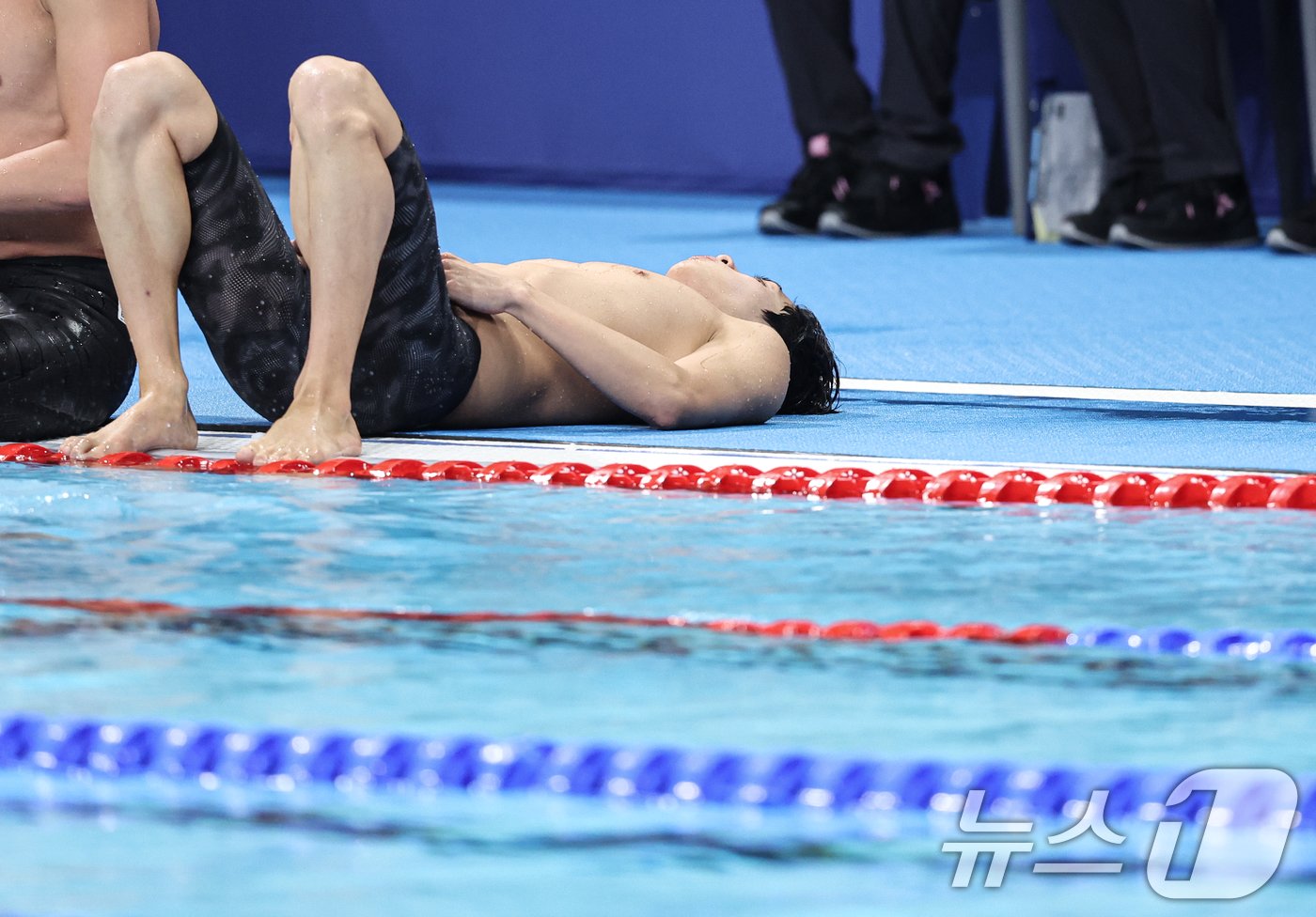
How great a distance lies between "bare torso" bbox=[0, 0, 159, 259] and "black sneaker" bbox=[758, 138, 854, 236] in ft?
14.2

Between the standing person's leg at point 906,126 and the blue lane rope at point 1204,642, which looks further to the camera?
the standing person's leg at point 906,126

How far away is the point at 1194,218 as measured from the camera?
6598mm

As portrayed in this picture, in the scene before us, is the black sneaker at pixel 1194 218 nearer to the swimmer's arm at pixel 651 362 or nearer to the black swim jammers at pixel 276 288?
the swimmer's arm at pixel 651 362

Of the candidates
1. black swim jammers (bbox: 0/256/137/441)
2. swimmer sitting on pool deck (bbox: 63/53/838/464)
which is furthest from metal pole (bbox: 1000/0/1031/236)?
black swim jammers (bbox: 0/256/137/441)

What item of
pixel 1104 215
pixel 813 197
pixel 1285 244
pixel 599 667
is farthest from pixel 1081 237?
pixel 599 667

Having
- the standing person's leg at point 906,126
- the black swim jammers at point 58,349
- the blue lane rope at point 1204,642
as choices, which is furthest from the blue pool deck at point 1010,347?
the blue lane rope at point 1204,642

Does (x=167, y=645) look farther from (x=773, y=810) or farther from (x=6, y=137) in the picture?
(x=6, y=137)

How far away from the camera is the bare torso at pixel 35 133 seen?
2.99 meters

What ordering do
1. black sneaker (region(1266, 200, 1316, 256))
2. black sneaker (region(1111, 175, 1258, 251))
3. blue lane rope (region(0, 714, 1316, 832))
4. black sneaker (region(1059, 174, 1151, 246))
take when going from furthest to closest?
black sneaker (region(1059, 174, 1151, 246))
black sneaker (region(1111, 175, 1258, 251))
black sneaker (region(1266, 200, 1316, 256))
blue lane rope (region(0, 714, 1316, 832))

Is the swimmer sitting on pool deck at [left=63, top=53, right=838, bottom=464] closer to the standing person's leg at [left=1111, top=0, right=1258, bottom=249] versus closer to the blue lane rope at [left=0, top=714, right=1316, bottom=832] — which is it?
the blue lane rope at [left=0, top=714, right=1316, bottom=832]

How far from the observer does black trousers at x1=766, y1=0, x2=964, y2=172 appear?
721 centimetres

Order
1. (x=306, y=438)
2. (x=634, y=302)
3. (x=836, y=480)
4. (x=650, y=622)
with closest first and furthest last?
(x=650, y=622)
(x=836, y=480)
(x=306, y=438)
(x=634, y=302)

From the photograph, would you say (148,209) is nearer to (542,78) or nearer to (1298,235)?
(1298,235)

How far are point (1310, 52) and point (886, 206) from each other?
1561 mm
